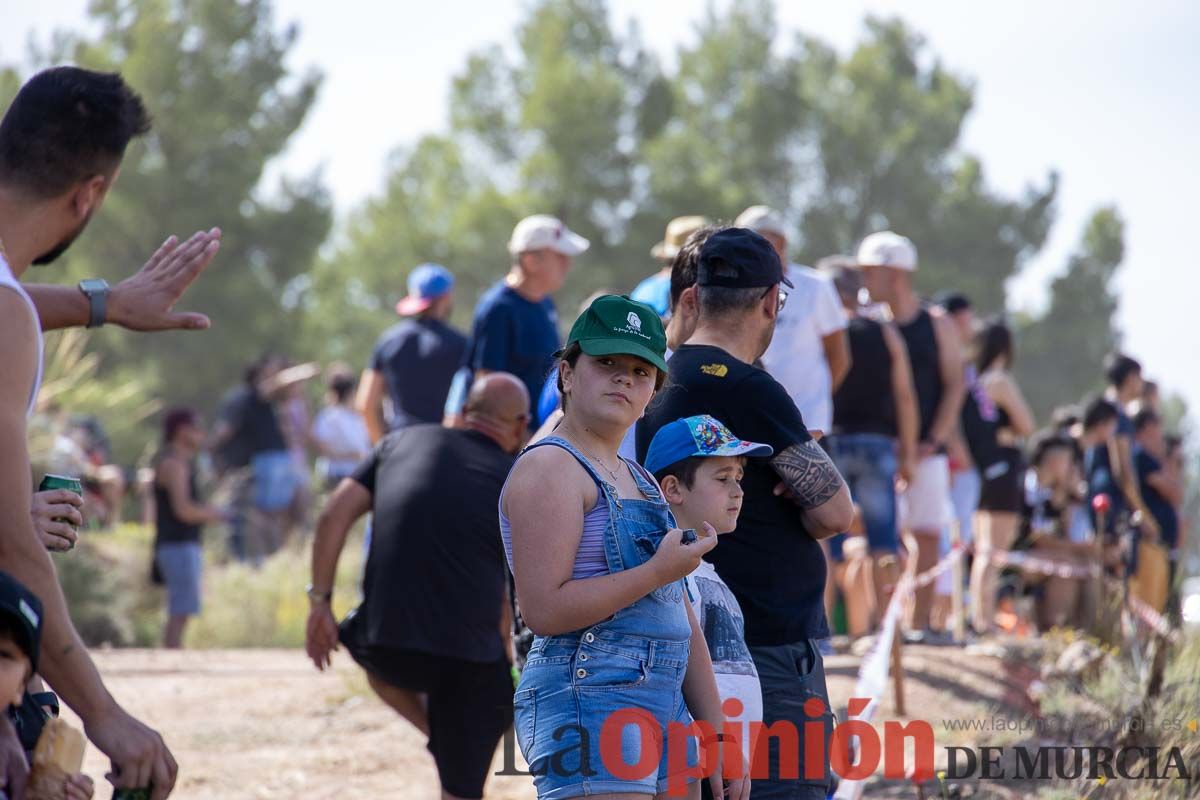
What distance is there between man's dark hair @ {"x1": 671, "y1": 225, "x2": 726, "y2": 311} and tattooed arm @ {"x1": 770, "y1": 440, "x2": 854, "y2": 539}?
0.56 meters

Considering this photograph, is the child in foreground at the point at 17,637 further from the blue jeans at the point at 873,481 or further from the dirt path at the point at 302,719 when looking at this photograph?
the blue jeans at the point at 873,481

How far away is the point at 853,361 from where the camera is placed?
818 cm

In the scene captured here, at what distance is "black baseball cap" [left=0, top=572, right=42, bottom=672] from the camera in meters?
2.58

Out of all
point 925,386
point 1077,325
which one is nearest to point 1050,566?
point 925,386

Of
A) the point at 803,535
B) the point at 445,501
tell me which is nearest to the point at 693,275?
the point at 803,535

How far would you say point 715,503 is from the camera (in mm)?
3666

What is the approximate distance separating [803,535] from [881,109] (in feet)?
115

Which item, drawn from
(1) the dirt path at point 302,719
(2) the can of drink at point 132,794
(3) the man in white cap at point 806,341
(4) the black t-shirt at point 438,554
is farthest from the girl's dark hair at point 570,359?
(1) the dirt path at point 302,719

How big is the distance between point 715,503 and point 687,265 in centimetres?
80

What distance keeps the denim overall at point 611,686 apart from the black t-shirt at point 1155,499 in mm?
10347

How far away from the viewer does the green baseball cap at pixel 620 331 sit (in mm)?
3395

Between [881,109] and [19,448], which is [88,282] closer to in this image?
[19,448]

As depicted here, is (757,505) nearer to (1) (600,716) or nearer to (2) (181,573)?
(1) (600,716)

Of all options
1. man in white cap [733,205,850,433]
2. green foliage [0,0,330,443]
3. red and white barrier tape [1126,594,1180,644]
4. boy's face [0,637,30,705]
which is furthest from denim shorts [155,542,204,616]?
green foliage [0,0,330,443]
